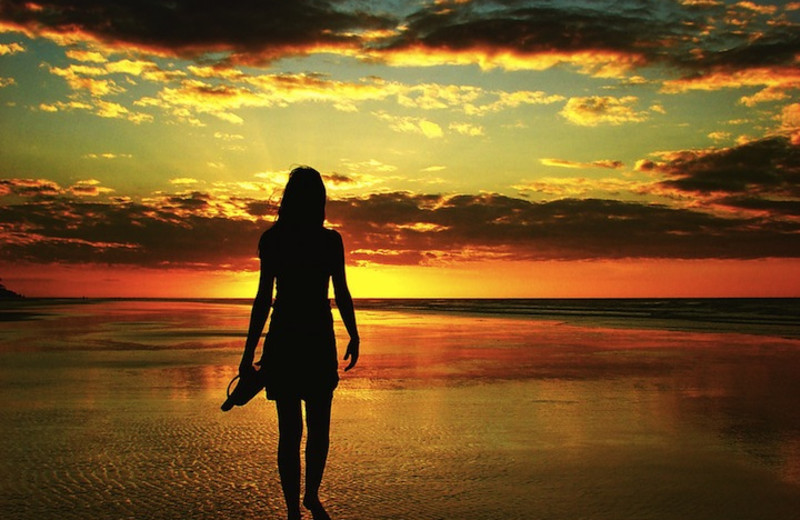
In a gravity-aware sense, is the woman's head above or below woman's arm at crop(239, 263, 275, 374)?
above

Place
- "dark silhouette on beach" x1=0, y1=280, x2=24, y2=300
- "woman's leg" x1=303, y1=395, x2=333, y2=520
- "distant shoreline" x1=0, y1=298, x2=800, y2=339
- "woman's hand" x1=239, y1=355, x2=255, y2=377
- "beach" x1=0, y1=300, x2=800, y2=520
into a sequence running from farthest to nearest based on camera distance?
1. "dark silhouette on beach" x1=0, y1=280, x2=24, y2=300
2. "distant shoreline" x1=0, y1=298, x2=800, y2=339
3. "beach" x1=0, y1=300, x2=800, y2=520
4. "woman's leg" x1=303, y1=395, x2=333, y2=520
5. "woman's hand" x1=239, y1=355, x2=255, y2=377

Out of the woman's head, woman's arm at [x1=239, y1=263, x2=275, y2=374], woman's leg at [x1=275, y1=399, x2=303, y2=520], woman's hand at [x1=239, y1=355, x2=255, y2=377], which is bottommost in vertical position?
woman's leg at [x1=275, y1=399, x2=303, y2=520]

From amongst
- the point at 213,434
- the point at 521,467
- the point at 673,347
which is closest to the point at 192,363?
the point at 213,434

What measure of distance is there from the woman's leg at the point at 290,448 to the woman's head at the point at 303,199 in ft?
3.80

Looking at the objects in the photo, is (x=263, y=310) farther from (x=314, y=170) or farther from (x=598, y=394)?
(x=598, y=394)

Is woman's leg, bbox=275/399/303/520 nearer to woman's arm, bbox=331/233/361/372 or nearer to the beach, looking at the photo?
the beach

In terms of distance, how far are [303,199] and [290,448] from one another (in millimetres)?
1587

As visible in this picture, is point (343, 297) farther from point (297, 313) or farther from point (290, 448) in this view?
point (290, 448)

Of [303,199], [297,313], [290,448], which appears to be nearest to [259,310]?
[297,313]

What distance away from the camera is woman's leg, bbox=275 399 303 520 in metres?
4.50

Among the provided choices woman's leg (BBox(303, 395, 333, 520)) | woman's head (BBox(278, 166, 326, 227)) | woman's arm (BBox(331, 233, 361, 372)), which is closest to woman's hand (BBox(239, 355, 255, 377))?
woman's leg (BBox(303, 395, 333, 520))

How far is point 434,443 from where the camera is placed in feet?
22.5

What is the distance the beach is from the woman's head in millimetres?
1951

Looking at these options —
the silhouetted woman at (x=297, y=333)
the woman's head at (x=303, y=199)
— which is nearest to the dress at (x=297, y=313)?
the silhouetted woman at (x=297, y=333)
